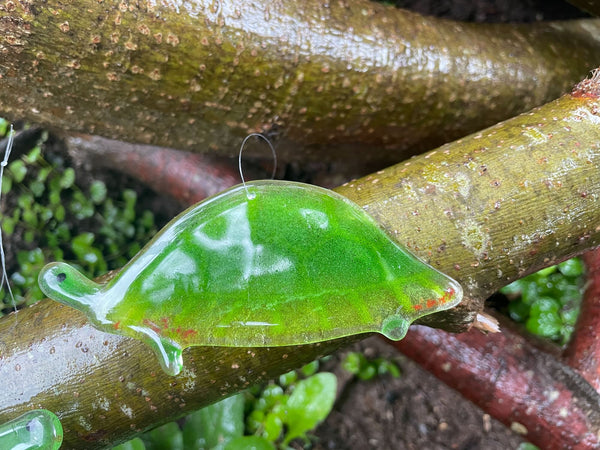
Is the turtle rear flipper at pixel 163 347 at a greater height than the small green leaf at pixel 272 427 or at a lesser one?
greater

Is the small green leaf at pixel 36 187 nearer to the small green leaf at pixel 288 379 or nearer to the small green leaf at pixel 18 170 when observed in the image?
the small green leaf at pixel 18 170

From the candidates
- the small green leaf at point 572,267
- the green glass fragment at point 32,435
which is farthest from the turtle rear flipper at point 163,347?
the small green leaf at point 572,267

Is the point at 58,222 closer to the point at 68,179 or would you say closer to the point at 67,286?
the point at 68,179

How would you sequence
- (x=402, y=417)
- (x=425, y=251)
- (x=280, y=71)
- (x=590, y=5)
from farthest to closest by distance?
(x=402, y=417) < (x=590, y=5) < (x=280, y=71) < (x=425, y=251)

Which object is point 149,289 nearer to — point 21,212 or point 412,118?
point 412,118

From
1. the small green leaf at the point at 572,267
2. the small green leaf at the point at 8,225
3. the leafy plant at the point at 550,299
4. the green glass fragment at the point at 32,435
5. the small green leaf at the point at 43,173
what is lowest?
the small green leaf at the point at 8,225

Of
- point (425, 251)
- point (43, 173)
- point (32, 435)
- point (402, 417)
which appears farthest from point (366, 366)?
point (32, 435)

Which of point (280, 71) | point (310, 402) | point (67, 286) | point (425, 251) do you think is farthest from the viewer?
point (310, 402)
